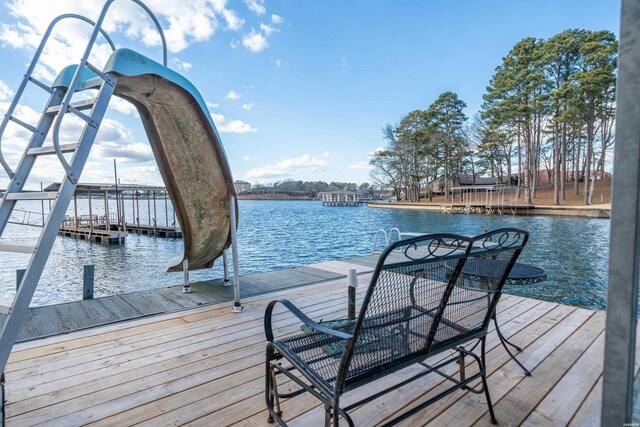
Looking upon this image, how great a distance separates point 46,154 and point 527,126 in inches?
1407

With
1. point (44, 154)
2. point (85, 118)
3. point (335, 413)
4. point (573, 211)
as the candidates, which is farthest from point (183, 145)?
point (573, 211)

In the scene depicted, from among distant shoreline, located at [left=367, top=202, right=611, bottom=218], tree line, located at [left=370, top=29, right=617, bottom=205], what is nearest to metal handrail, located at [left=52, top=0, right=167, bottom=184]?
distant shoreline, located at [left=367, top=202, right=611, bottom=218]

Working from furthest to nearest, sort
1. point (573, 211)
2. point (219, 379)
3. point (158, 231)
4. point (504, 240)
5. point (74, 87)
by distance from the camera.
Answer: point (573, 211) < point (158, 231) < point (219, 379) < point (504, 240) < point (74, 87)

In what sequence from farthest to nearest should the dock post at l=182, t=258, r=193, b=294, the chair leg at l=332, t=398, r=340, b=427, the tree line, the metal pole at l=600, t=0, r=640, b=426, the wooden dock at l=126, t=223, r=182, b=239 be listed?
the tree line, the wooden dock at l=126, t=223, r=182, b=239, the dock post at l=182, t=258, r=193, b=294, the chair leg at l=332, t=398, r=340, b=427, the metal pole at l=600, t=0, r=640, b=426

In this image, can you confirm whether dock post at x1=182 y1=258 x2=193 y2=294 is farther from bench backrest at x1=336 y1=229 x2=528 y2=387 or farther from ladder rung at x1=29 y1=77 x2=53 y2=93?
bench backrest at x1=336 y1=229 x2=528 y2=387

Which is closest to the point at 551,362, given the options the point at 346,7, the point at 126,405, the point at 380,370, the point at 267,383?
the point at 380,370

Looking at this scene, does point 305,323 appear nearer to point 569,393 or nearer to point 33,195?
point 33,195

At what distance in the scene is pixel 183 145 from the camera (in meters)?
2.97

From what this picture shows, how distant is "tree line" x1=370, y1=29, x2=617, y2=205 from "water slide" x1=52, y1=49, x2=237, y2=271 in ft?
97.0

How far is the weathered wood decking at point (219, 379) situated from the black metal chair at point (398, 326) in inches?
10.6

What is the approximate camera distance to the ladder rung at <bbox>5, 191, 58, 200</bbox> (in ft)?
4.46

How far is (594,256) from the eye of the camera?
11.1 meters

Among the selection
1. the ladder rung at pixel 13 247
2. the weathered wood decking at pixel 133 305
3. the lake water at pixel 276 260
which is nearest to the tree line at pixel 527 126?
the lake water at pixel 276 260

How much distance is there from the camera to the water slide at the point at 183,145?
1.99m
